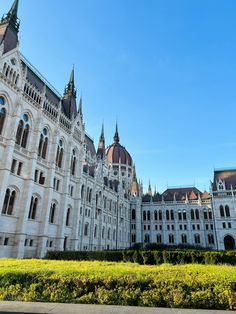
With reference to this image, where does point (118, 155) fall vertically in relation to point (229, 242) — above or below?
above

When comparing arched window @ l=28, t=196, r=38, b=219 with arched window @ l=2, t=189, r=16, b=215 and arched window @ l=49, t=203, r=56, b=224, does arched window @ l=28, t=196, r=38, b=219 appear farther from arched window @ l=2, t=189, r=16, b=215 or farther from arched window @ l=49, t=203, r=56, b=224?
arched window @ l=49, t=203, r=56, b=224

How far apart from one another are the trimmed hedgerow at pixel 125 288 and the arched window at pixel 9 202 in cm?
1980

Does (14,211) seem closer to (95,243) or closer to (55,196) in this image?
(55,196)

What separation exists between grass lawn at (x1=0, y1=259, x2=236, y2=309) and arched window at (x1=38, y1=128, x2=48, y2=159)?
2616cm

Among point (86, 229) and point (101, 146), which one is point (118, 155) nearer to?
point (101, 146)

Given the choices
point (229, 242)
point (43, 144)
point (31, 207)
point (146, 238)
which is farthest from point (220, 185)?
point (31, 207)

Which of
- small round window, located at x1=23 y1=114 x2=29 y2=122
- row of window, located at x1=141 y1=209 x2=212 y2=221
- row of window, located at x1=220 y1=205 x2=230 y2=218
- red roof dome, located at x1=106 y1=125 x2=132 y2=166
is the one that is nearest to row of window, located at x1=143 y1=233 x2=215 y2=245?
row of window, located at x1=141 y1=209 x2=212 y2=221

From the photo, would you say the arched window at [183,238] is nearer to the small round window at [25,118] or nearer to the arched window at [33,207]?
the arched window at [33,207]

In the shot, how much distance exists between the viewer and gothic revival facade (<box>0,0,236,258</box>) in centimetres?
2736

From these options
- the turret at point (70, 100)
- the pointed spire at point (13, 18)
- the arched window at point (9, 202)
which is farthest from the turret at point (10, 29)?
the arched window at point (9, 202)

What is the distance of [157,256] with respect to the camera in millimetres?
24359

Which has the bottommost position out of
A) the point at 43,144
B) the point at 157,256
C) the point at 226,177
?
the point at 157,256

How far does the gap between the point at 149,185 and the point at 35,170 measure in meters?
71.7

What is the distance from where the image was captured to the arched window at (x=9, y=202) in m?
26.6
